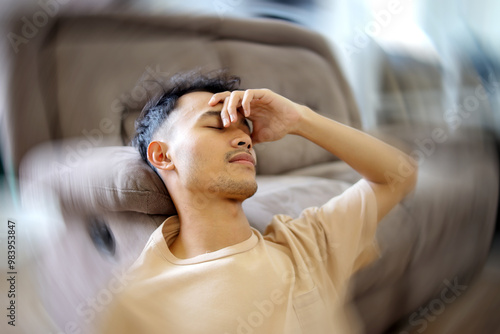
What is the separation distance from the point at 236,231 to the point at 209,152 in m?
0.10

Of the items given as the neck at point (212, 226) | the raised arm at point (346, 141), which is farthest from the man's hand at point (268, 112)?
the neck at point (212, 226)

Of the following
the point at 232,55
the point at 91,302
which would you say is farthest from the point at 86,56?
the point at 91,302

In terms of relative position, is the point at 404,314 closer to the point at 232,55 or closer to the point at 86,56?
the point at 232,55

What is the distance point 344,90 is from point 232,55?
201 mm

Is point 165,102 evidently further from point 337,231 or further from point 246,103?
point 337,231

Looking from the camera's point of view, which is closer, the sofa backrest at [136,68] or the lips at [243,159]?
the lips at [243,159]

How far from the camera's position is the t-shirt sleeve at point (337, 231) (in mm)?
524

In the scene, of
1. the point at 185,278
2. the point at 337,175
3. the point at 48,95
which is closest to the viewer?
the point at 185,278

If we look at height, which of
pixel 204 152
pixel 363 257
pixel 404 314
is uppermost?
pixel 204 152

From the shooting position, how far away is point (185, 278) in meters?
0.47

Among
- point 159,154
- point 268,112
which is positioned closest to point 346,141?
point 268,112

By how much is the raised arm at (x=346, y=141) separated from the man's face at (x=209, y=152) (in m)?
0.05

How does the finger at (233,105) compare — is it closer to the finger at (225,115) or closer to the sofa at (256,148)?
the finger at (225,115)

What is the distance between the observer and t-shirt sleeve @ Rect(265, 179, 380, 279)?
1.72 ft
